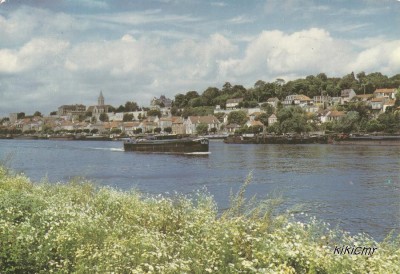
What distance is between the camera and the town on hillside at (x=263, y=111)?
54.6ft

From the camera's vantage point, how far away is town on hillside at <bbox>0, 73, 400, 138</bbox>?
16656 millimetres

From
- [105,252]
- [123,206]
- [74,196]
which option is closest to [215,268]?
[105,252]

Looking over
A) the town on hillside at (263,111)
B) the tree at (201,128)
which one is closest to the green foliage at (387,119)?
the town on hillside at (263,111)

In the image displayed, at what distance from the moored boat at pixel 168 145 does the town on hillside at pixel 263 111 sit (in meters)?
0.83

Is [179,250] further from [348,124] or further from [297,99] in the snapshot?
[348,124]

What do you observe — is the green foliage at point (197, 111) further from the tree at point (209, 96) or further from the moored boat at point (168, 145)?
the moored boat at point (168, 145)

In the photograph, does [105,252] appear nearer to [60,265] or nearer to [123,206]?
[60,265]

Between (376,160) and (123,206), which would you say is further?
(376,160)

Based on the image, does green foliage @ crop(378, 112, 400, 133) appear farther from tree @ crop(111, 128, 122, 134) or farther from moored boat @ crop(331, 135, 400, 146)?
tree @ crop(111, 128, 122, 134)

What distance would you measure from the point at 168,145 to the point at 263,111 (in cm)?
1219

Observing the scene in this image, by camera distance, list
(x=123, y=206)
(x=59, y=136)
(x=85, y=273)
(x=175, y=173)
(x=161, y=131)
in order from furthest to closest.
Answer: (x=59, y=136), (x=161, y=131), (x=175, y=173), (x=123, y=206), (x=85, y=273)

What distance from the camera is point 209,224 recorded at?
17.6 ft

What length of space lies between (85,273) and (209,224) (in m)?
1.56

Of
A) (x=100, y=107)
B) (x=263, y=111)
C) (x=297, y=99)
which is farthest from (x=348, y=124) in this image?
(x=100, y=107)
